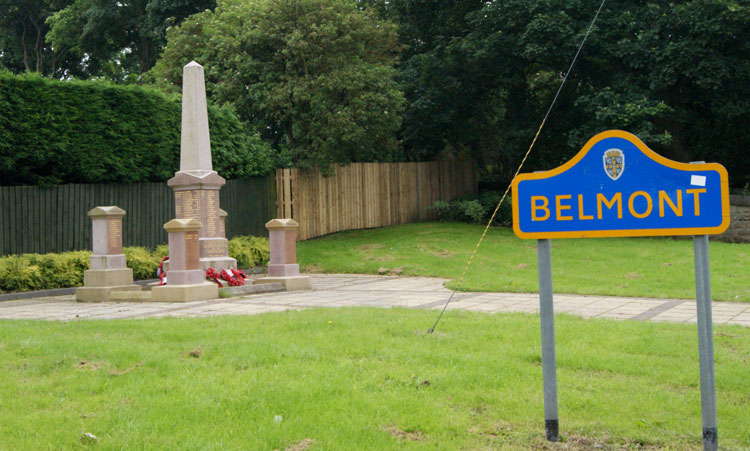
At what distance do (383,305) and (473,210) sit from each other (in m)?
13.9

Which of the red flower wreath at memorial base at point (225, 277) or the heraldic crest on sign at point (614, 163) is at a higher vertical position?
the heraldic crest on sign at point (614, 163)

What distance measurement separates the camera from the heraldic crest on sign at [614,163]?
166 inches

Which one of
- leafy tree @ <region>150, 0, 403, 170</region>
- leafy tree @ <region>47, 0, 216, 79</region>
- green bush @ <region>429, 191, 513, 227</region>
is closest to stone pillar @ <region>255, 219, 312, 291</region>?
leafy tree @ <region>150, 0, 403, 170</region>

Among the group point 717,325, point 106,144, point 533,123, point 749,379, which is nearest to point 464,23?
point 533,123

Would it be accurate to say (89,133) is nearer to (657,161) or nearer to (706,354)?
(657,161)

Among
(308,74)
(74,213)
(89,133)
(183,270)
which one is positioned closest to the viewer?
(183,270)

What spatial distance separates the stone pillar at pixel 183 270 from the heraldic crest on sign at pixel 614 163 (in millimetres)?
8905

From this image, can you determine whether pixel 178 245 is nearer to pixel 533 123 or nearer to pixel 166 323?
pixel 166 323

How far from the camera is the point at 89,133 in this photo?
1611 cm

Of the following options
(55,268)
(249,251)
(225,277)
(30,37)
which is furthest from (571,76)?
(30,37)

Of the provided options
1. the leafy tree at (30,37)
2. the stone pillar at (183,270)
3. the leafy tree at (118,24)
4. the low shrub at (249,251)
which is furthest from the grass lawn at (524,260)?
the leafy tree at (30,37)

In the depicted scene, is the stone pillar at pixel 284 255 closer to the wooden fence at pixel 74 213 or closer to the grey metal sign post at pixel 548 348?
the wooden fence at pixel 74 213

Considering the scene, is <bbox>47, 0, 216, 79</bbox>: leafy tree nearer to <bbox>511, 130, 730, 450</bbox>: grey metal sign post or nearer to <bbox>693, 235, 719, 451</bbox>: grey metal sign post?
<bbox>511, 130, 730, 450</bbox>: grey metal sign post

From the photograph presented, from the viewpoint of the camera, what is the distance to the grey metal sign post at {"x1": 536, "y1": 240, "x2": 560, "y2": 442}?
14.0ft
